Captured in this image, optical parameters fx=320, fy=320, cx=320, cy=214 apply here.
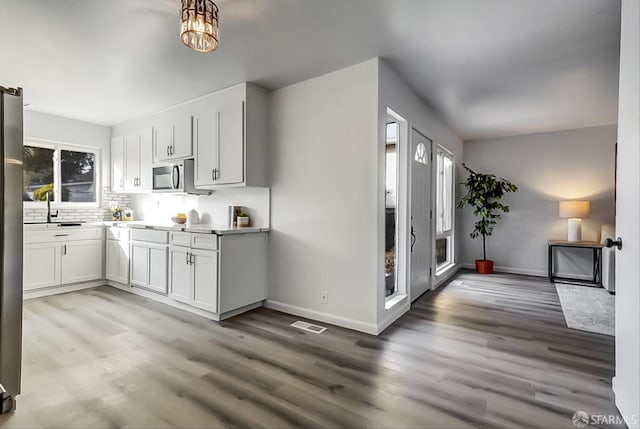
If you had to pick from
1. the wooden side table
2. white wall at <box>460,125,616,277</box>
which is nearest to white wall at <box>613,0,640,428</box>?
the wooden side table

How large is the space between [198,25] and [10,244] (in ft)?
5.38

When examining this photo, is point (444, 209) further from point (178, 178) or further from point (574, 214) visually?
point (178, 178)

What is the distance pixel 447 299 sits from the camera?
13.4 ft

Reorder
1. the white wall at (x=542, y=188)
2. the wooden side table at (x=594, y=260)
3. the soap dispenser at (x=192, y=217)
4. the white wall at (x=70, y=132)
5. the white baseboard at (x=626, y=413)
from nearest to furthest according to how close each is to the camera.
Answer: the white baseboard at (x=626, y=413)
the soap dispenser at (x=192, y=217)
the white wall at (x=70, y=132)
the wooden side table at (x=594, y=260)
the white wall at (x=542, y=188)

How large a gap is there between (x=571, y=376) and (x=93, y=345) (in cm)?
365

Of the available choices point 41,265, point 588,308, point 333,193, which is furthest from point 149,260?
point 588,308

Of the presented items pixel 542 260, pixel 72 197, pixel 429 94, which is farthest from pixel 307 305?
pixel 542 260

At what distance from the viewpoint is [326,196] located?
323 cm

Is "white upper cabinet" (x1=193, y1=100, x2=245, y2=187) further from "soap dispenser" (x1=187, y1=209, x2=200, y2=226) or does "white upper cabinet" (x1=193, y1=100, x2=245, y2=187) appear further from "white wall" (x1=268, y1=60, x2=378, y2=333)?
"soap dispenser" (x1=187, y1=209, x2=200, y2=226)

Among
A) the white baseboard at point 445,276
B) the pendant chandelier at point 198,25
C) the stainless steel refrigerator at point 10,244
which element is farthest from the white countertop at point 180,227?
the white baseboard at point 445,276

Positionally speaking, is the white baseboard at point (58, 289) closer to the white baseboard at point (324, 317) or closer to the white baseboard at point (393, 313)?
the white baseboard at point (324, 317)

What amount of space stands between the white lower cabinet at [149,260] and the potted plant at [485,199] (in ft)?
16.1

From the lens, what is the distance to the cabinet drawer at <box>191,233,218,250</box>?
3240mm

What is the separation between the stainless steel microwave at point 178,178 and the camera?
159 inches
